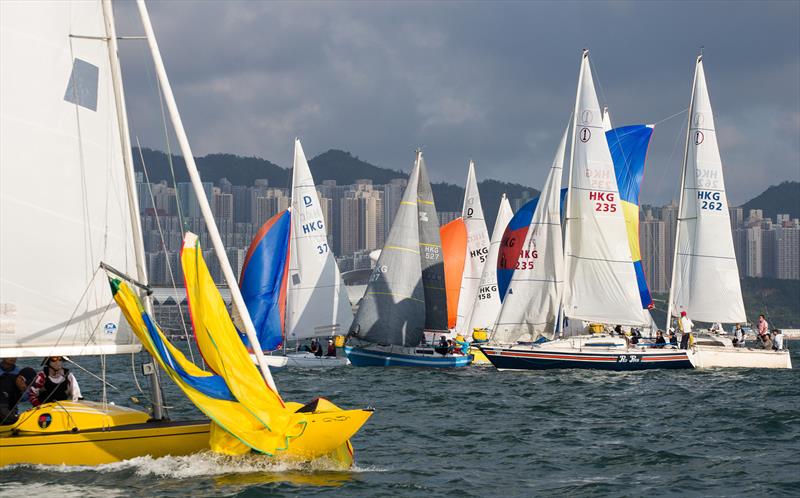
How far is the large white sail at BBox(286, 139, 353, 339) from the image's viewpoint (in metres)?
39.4

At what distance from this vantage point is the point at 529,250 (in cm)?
3403

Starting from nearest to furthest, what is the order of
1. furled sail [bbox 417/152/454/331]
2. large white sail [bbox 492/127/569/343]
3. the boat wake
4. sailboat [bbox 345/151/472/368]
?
the boat wake < large white sail [bbox 492/127/569/343] < sailboat [bbox 345/151/472/368] < furled sail [bbox 417/152/454/331]

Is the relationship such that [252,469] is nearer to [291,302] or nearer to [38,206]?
[38,206]

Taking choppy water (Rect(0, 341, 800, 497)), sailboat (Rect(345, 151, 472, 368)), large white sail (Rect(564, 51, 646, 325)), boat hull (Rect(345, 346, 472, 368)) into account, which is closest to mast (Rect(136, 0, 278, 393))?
choppy water (Rect(0, 341, 800, 497))

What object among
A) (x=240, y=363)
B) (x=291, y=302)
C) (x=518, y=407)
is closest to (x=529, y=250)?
(x=291, y=302)

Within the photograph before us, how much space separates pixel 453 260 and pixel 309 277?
7.69m

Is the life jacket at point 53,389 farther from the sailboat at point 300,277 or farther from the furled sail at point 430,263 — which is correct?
the furled sail at point 430,263

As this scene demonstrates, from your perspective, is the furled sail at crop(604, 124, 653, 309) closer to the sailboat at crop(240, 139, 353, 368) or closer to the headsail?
the headsail

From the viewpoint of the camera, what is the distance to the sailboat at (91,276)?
501 inches

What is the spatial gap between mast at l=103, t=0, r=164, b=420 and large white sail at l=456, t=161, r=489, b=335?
30710 millimetres

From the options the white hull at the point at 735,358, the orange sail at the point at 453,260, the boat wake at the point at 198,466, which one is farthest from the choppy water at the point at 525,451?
the orange sail at the point at 453,260

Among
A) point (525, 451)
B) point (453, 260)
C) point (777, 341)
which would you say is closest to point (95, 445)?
point (525, 451)

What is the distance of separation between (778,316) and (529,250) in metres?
169

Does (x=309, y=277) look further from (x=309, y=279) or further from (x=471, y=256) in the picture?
(x=471, y=256)
